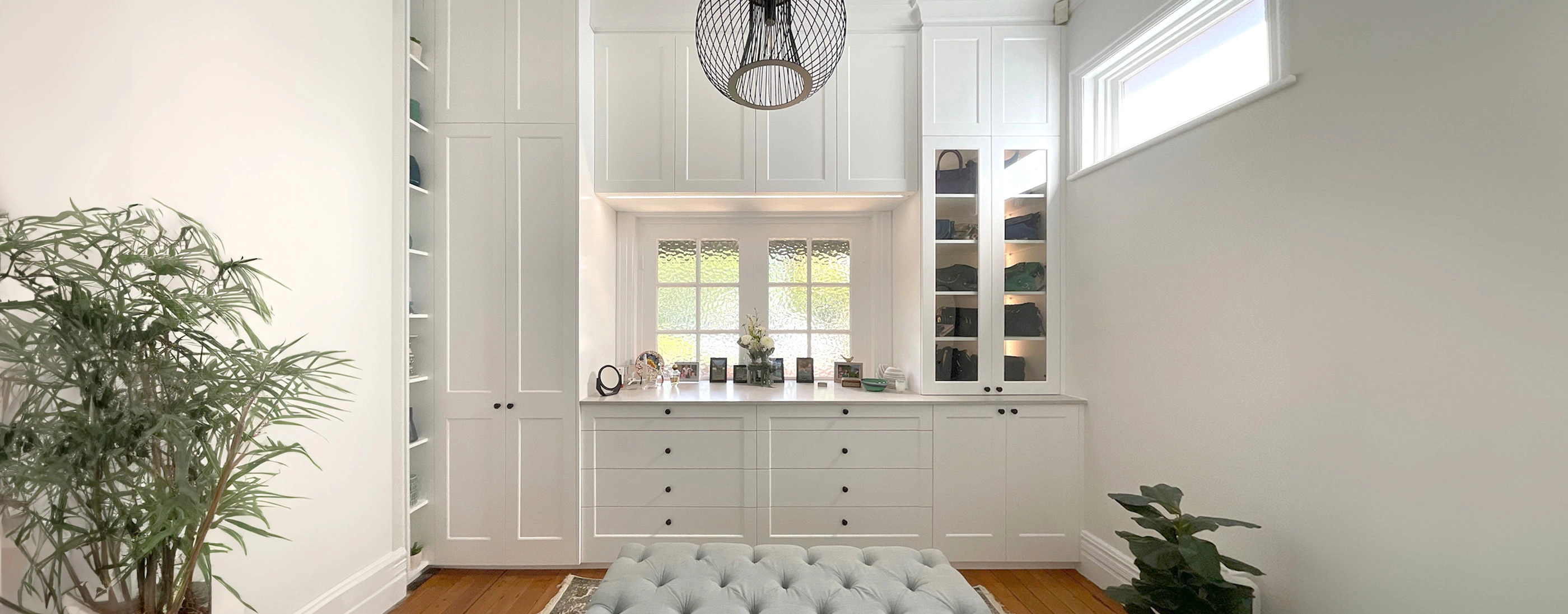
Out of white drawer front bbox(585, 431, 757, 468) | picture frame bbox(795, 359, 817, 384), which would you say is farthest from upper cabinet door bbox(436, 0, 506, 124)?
picture frame bbox(795, 359, 817, 384)

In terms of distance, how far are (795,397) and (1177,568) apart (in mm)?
1594

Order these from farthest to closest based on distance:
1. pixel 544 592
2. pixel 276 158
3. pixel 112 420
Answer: pixel 544 592 < pixel 276 158 < pixel 112 420

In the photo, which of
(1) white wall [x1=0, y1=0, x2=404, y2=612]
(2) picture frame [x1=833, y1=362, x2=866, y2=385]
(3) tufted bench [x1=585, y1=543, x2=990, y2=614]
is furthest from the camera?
(2) picture frame [x1=833, y1=362, x2=866, y2=385]

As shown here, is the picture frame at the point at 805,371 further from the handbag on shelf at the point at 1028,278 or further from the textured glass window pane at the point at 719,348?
the handbag on shelf at the point at 1028,278

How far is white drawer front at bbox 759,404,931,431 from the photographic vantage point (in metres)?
2.64

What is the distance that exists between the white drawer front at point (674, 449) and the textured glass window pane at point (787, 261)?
3.58 feet

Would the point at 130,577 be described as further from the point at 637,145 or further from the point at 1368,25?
the point at 1368,25

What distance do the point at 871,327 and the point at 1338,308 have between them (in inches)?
81.8

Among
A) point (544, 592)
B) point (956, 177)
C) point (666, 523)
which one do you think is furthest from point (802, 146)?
point (544, 592)

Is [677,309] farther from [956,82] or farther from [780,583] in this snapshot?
[780,583]

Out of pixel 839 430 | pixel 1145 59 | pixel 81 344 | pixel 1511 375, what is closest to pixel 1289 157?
pixel 1511 375

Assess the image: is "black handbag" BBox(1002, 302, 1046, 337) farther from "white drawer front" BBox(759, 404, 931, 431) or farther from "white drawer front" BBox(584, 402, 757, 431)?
"white drawer front" BBox(584, 402, 757, 431)

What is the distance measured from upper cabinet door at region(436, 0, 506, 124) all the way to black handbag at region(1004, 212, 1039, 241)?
2483mm

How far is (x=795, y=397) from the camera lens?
9.00 ft
